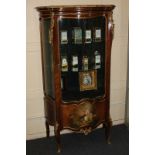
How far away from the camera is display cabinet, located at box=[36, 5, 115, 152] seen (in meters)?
2.41

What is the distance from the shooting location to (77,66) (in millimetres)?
2586

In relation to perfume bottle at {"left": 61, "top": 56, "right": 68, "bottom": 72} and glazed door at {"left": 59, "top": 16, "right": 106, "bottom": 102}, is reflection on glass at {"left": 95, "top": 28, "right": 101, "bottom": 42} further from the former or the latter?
Answer: perfume bottle at {"left": 61, "top": 56, "right": 68, "bottom": 72}

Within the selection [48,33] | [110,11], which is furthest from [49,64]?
[110,11]

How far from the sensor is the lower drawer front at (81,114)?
2.52 metres

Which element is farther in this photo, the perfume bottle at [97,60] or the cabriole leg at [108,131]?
the cabriole leg at [108,131]

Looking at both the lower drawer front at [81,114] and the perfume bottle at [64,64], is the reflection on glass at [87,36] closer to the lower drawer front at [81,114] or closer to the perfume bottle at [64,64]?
the perfume bottle at [64,64]

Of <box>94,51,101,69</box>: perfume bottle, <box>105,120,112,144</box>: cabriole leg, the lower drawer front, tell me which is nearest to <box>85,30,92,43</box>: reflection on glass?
<box>94,51,101,69</box>: perfume bottle

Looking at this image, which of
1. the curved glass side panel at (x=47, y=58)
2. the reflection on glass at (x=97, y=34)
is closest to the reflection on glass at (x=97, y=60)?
the reflection on glass at (x=97, y=34)

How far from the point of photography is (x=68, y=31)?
8.07ft
